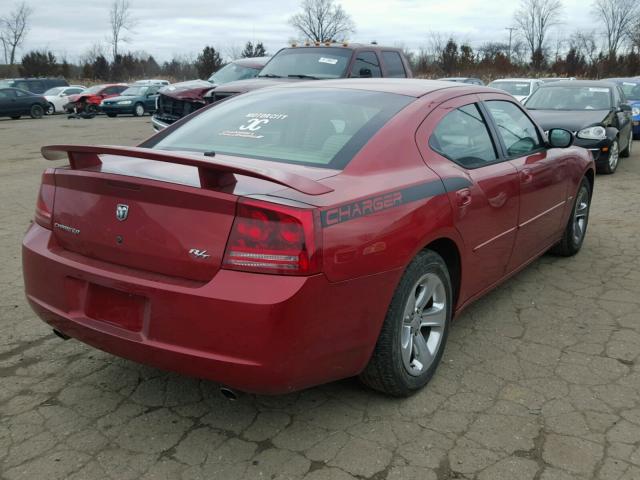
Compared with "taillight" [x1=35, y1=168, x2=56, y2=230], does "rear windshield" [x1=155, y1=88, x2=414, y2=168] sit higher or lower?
higher

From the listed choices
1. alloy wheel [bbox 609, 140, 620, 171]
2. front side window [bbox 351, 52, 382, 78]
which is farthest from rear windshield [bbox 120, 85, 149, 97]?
alloy wheel [bbox 609, 140, 620, 171]

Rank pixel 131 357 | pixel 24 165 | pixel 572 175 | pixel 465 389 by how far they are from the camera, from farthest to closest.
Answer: pixel 24 165, pixel 572 175, pixel 465 389, pixel 131 357

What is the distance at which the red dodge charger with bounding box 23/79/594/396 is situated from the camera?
92.3 inches

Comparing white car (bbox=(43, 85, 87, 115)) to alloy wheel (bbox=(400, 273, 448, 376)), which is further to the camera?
white car (bbox=(43, 85, 87, 115))

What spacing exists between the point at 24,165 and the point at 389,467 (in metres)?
10.8

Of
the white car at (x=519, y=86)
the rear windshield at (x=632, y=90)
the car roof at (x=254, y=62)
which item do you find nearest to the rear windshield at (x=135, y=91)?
the car roof at (x=254, y=62)

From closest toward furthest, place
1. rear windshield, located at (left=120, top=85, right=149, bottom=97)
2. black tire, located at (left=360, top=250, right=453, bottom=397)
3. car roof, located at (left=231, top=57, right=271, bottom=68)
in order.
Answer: black tire, located at (left=360, top=250, right=453, bottom=397) → car roof, located at (left=231, top=57, right=271, bottom=68) → rear windshield, located at (left=120, top=85, right=149, bottom=97)

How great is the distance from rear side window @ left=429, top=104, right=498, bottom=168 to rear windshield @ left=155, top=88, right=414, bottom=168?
0.90 feet

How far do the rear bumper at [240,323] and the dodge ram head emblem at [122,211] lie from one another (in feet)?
0.70

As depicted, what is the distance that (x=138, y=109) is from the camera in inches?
1098

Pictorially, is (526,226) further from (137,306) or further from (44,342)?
(44,342)

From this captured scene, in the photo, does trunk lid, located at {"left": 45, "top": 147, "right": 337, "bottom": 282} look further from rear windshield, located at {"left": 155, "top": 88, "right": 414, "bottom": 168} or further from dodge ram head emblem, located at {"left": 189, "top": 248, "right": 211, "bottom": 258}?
rear windshield, located at {"left": 155, "top": 88, "right": 414, "bottom": 168}

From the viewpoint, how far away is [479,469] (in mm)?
2508

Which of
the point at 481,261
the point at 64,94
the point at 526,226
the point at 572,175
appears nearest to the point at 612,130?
the point at 572,175
